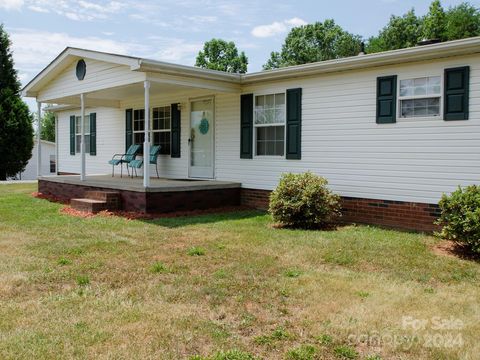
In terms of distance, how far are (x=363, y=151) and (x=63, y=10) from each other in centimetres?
814

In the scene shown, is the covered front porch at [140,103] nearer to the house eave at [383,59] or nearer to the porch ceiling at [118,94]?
the porch ceiling at [118,94]

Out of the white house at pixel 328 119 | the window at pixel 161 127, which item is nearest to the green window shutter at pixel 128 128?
the white house at pixel 328 119

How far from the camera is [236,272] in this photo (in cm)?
495

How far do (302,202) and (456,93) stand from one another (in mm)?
2794

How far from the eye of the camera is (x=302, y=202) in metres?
7.38

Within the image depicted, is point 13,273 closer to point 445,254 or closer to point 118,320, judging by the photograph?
point 118,320

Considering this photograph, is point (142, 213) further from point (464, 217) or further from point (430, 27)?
point (430, 27)

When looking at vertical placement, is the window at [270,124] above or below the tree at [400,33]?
below

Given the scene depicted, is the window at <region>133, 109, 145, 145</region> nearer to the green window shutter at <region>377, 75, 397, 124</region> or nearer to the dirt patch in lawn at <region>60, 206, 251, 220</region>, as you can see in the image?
the dirt patch in lawn at <region>60, 206, 251, 220</region>

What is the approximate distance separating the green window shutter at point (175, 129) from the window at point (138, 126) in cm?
167

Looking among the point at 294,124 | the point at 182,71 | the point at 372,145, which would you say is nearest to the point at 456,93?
the point at 372,145

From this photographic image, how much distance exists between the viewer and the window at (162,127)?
A: 1184cm

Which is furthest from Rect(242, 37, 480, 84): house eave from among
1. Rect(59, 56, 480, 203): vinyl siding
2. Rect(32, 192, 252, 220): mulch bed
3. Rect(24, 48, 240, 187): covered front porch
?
Rect(32, 192, 252, 220): mulch bed

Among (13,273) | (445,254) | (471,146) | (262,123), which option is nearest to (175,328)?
(13,273)
